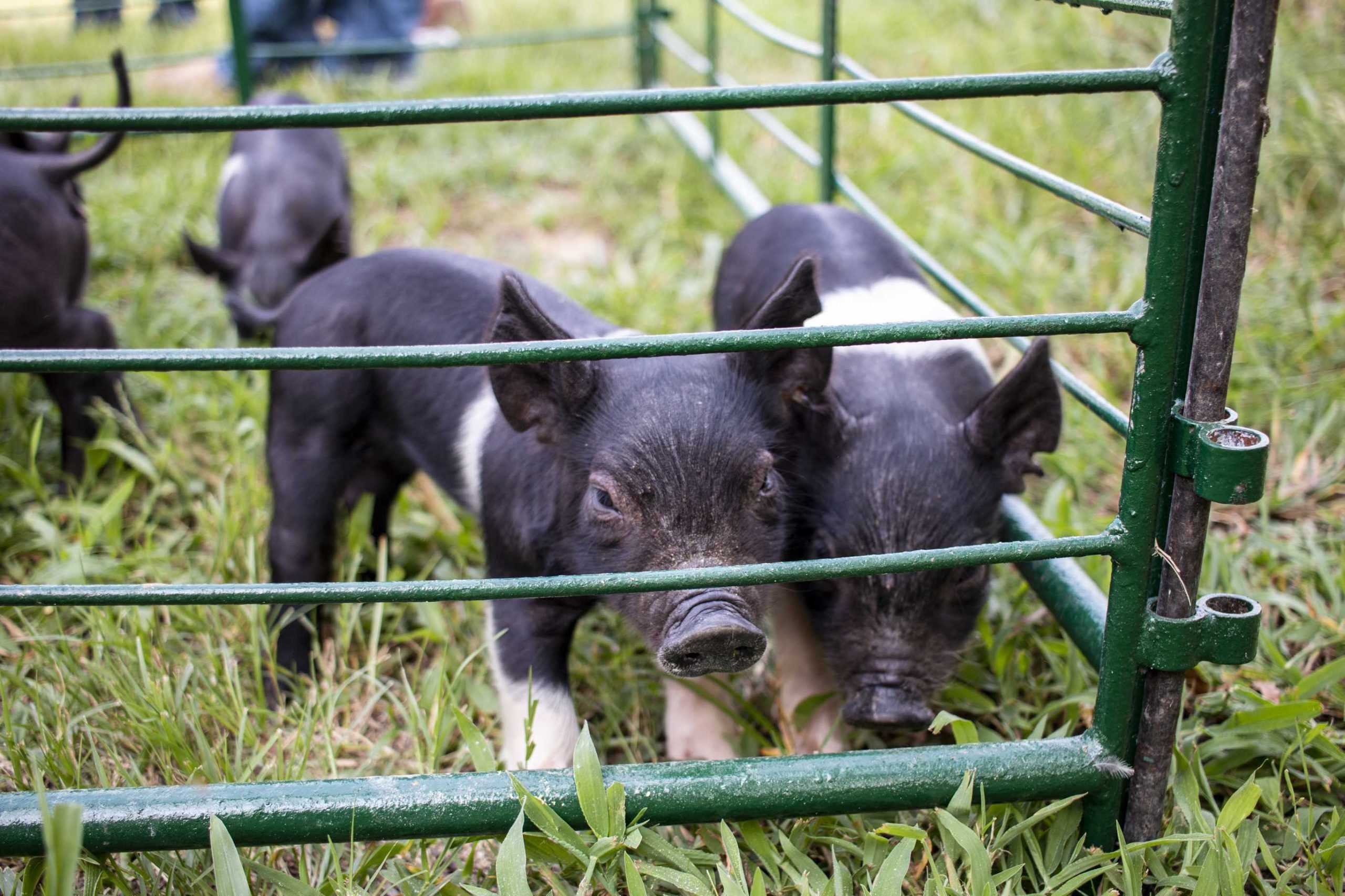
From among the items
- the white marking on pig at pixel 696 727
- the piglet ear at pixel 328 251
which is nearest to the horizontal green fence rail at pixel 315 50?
the piglet ear at pixel 328 251

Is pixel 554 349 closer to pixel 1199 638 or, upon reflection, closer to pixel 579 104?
pixel 579 104

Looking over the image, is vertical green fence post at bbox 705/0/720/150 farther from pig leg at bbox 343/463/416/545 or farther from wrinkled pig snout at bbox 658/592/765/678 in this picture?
wrinkled pig snout at bbox 658/592/765/678

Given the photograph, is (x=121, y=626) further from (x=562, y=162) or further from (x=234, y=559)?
(x=562, y=162)

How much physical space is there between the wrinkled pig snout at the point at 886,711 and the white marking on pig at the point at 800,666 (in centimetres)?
31

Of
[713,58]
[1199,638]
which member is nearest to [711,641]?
[1199,638]

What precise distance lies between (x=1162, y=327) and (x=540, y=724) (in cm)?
149

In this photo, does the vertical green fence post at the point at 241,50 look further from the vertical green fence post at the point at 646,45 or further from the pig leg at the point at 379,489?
the pig leg at the point at 379,489

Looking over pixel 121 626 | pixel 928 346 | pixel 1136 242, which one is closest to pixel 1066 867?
pixel 928 346

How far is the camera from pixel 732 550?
2.26m

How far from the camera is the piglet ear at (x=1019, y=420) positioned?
250cm

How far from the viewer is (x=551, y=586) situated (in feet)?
6.27

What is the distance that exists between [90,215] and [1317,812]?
5453mm

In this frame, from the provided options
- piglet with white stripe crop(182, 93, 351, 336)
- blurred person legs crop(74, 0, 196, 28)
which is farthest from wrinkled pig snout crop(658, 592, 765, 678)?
blurred person legs crop(74, 0, 196, 28)

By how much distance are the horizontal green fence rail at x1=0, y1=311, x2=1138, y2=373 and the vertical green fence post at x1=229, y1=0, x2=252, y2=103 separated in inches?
156
